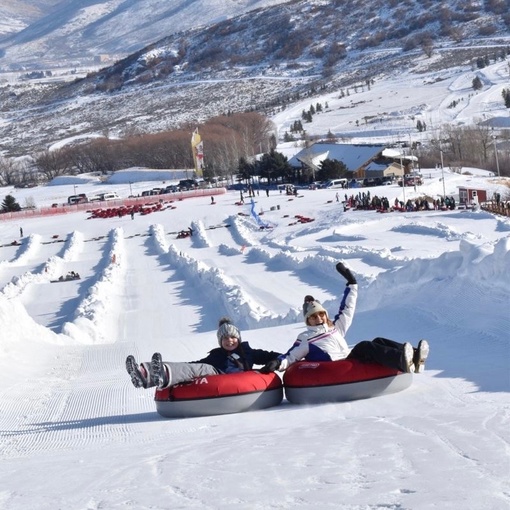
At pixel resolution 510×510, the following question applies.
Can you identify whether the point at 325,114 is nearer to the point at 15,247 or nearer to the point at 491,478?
the point at 15,247

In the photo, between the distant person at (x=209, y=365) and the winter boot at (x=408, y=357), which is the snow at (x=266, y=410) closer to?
the winter boot at (x=408, y=357)

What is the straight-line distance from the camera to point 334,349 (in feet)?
27.3

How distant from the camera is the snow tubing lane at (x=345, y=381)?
7996 millimetres

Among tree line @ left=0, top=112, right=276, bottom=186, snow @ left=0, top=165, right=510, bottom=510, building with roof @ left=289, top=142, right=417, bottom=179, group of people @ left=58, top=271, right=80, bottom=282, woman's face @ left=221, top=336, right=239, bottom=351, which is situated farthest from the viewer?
tree line @ left=0, top=112, right=276, bottom=186

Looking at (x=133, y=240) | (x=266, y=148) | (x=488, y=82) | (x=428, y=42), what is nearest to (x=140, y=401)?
(x=133, y=240)

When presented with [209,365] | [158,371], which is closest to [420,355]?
[209,365]

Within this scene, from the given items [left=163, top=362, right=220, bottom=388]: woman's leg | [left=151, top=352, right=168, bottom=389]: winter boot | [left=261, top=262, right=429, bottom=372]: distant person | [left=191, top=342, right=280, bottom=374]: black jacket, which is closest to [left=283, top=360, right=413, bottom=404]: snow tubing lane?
[left=261, top=262, right=429, bottom=372]: distant person

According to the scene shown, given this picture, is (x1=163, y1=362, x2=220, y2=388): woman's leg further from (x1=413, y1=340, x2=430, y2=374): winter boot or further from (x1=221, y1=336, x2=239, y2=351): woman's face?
(x1=413, y1=340, x2=430, y2=374): winter boot

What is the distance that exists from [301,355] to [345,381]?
496mm

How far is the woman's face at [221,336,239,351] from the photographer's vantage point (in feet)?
27.6

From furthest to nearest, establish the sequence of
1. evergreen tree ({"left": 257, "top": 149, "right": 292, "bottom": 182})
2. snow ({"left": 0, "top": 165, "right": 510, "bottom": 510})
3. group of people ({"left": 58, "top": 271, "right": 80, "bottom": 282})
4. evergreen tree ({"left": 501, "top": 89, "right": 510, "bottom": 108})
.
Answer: evergreen tree ({"left": 501, "top": 89, "right": 510, "bottom": 108}), evergreen tree ({"left": 257, "top": 149, "right": 292, "bottom": 182}), group of people ({"left": 58, "top": 271, "right": 80, "bottom": 282}), snow ({"left": 0, "top": 165, "right": 510, "bottom": 510})

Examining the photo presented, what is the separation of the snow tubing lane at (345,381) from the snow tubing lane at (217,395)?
311 mm

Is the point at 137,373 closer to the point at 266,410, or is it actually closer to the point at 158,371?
the point at 158,371

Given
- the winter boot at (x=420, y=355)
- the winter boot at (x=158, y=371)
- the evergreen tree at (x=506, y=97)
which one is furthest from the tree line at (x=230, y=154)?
the winter boot at (x=158, y=371)
